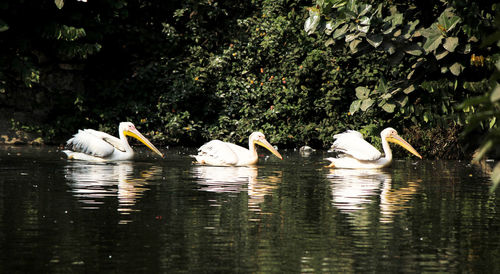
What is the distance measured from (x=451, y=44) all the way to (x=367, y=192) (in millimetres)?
2788

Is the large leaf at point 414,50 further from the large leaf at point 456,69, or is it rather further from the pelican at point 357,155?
the pelican at point 357,155

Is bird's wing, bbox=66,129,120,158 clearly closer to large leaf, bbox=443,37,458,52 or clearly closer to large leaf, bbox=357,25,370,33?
large leaf, bbox=357,25,370,33

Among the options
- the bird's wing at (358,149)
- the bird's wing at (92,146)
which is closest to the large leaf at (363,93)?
the bird's wing at (358,149)

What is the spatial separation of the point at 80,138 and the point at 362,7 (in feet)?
29.2

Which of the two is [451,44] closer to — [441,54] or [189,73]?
[441,54]

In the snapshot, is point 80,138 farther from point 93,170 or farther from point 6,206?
point 6,206

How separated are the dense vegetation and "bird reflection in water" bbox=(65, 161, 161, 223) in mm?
6437

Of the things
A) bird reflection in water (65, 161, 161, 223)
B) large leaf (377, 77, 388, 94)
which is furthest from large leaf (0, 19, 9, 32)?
large leaf (377, 77, 388, 94)

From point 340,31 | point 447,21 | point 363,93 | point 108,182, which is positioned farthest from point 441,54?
point 108,182

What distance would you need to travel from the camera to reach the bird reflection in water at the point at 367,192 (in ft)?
31.7

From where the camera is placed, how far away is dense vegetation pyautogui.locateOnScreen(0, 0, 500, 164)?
2133 centimetres

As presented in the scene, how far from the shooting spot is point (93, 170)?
575 inches

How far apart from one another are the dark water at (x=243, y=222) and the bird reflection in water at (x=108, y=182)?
0.03m

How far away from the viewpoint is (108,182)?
40.3 ft
